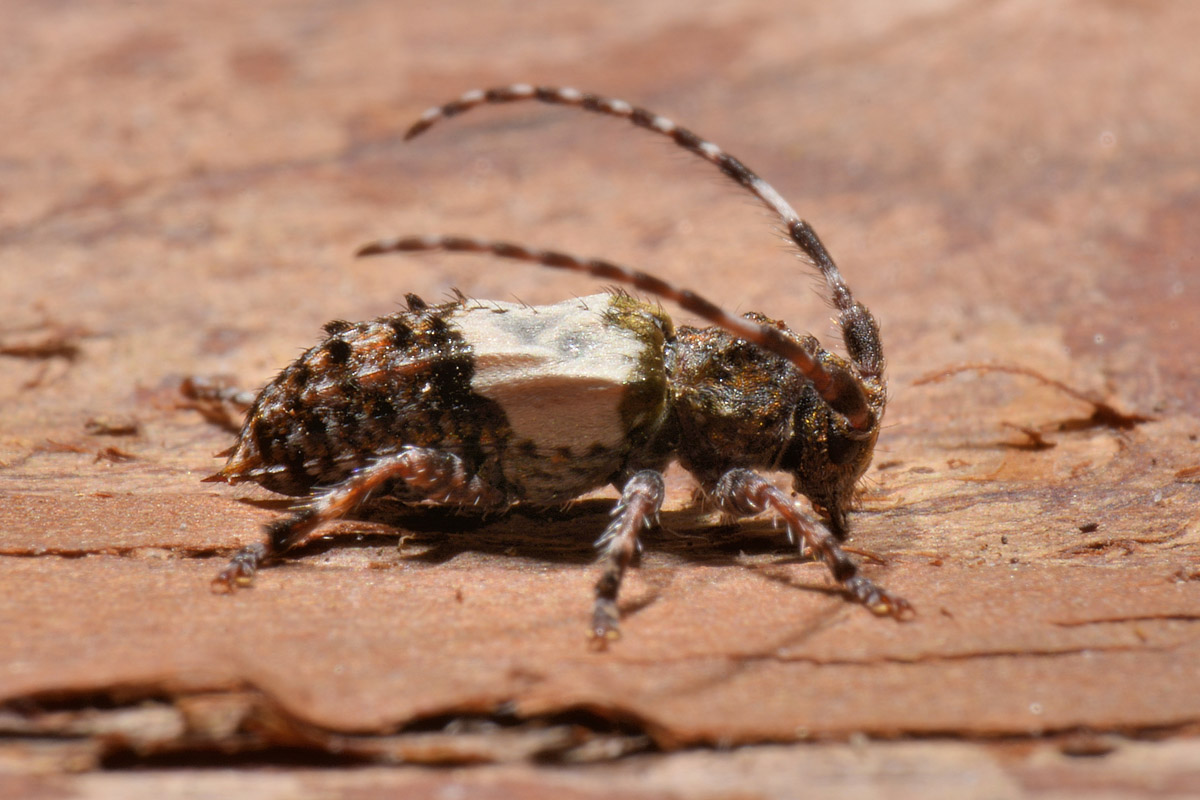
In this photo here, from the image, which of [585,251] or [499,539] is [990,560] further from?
[585,251]

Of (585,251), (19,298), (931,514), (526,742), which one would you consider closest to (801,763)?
(526,742)

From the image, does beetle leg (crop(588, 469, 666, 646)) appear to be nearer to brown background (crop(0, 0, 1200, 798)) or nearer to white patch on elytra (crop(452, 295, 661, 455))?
brown background (crop(0, 0, 1200, 798))

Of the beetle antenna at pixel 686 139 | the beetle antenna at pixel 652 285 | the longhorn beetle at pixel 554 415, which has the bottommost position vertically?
the longhorn beetle at pixel 554 415

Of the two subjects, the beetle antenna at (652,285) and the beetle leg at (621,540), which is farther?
the beetle leg at (621,540)

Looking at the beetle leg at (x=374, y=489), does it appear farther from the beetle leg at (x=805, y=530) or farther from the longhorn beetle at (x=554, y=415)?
the beetle leg at (x=805, y=530)

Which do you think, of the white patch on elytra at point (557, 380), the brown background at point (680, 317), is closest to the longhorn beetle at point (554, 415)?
the white patch on elytra at point (557, 380)

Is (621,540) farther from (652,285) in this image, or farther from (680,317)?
(680,317)
